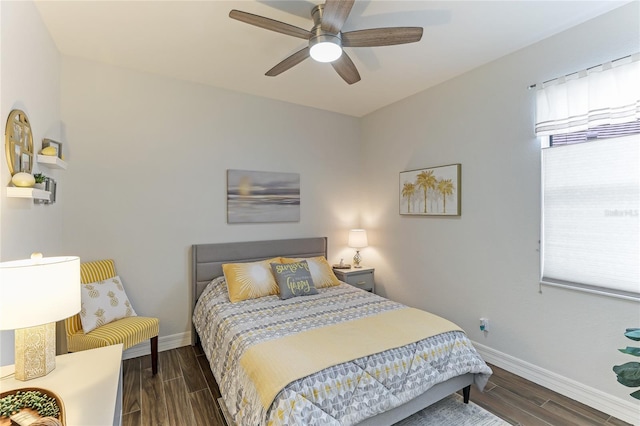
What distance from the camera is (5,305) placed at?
1117 mm

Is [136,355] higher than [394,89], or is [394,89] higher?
[394,89]

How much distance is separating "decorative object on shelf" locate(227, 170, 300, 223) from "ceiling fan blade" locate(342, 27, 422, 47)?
1.94 meters

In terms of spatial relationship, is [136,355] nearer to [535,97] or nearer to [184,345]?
[184,345]

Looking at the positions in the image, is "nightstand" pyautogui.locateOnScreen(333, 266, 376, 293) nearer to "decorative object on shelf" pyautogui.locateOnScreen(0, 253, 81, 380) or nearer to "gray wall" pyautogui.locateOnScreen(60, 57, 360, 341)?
"gray wall" pyautogui.locateOnScreen(60, 57, 360, 341)

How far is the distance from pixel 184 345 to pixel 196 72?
110 inches

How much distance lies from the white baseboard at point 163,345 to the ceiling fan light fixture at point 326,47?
9.69 feet

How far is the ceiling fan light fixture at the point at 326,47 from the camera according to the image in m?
1.91

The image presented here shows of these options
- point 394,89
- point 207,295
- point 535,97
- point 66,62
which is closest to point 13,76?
point 66,62

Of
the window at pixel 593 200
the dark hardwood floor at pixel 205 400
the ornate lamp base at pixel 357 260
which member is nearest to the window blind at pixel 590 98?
the window at pixel 593 200

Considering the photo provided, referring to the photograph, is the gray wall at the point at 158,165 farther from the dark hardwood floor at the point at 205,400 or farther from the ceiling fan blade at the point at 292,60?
the ceiling fan blade at the point at 292,60

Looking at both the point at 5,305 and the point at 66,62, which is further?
the point at 66,62

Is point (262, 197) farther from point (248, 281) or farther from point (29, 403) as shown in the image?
point (29, 403)

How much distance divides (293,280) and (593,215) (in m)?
2.45

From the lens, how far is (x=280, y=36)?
236cm
